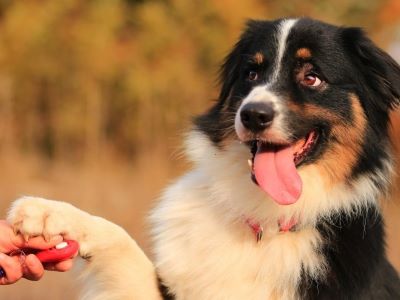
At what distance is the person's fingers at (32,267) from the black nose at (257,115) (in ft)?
4.40

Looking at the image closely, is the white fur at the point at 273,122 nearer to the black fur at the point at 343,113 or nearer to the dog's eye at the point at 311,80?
the black fur at the point at 343,113

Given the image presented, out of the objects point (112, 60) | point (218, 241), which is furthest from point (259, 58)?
point (112, 60)

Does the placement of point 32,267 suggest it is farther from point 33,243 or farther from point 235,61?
point 235,61

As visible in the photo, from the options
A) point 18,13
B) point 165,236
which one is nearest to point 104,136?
point 18,13

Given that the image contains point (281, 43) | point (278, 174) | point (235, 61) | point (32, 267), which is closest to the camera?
point (32, 267)

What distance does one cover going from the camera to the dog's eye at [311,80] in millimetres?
4546

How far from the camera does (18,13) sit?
16375 millimetres

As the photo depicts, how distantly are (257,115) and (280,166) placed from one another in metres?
0.35

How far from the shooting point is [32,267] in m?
3.81

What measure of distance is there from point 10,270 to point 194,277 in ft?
3.61

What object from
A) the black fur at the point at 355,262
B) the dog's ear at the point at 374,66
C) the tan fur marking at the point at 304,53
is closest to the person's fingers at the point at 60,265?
the black fur at the point at 355,262

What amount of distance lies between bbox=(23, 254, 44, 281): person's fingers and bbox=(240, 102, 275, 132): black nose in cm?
134

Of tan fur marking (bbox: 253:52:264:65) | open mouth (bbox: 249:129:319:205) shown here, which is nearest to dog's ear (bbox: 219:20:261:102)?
tan fur marking (bbox: 253:52:264:65)

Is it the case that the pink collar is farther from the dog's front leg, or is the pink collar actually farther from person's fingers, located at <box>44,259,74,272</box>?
person's fingers, located at <box>44,259,74,272</box>
